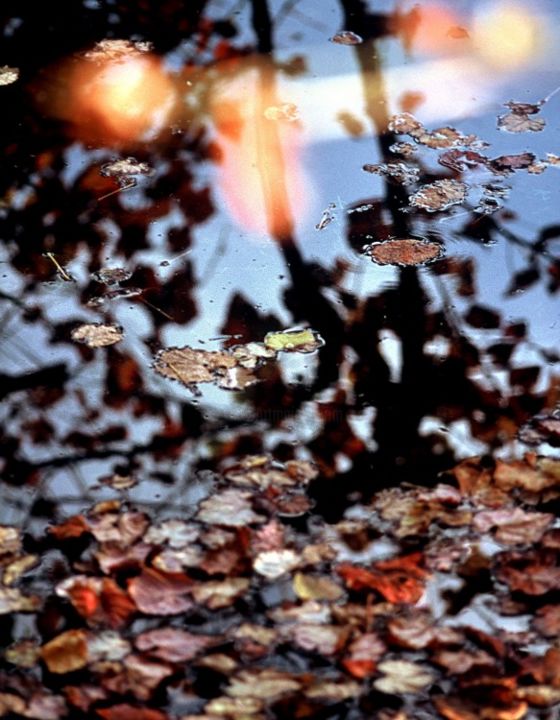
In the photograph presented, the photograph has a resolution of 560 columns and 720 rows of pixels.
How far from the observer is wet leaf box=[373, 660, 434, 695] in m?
1.77

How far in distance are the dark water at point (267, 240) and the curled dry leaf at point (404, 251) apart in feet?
0.10

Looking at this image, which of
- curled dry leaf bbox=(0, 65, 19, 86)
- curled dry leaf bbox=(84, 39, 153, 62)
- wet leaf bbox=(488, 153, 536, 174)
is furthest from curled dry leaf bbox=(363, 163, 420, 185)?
curled dry leaf bbox=(0, 65, 19, 86)

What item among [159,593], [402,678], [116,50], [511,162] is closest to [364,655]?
[402,678]

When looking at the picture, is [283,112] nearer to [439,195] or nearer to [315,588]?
[439,195]

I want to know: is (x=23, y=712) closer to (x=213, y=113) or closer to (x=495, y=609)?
(x=495, y=609)

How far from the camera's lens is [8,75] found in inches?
161

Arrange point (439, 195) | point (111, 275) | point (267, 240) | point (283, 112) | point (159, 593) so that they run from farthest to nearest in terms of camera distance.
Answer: point (283, 112) → point (439, 195) → point (267, 240) → point (111, 275) → point (159, 593)

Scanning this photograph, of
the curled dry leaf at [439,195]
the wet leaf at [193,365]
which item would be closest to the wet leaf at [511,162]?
the curled dry leaf at [439,195]

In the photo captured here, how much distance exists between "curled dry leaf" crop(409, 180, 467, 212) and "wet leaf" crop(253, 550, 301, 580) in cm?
156

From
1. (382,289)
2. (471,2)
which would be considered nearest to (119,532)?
(382,289)

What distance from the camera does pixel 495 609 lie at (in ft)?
6.34

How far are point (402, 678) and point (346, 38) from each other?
3258 mm

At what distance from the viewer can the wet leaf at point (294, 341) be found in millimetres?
2646

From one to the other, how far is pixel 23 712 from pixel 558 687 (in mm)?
1033
